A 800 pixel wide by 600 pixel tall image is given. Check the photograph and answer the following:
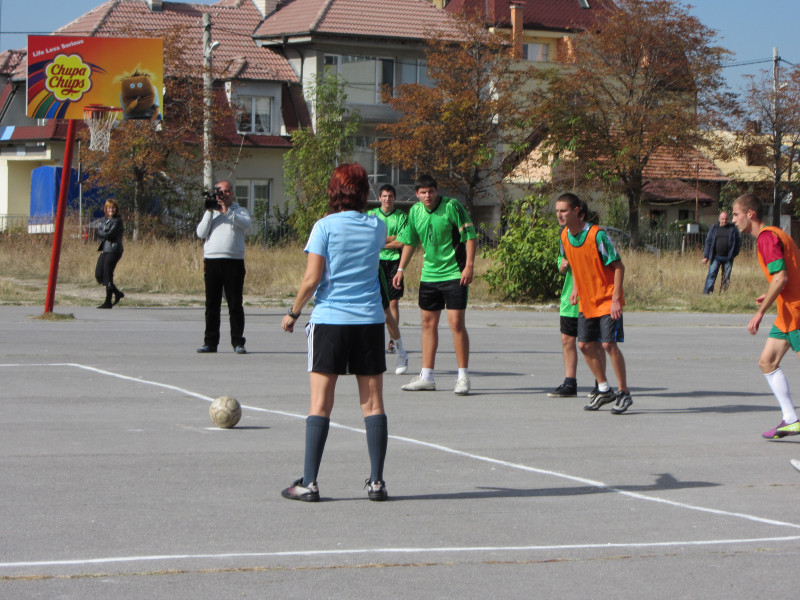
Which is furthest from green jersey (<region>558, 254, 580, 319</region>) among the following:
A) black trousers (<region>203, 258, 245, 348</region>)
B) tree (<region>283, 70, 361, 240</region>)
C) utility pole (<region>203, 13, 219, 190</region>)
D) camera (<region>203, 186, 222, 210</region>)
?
tree (<region>283, 70, 361, 240</region>)

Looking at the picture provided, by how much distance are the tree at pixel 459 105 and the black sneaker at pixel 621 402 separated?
3383cm

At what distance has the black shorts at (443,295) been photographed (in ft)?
36.1

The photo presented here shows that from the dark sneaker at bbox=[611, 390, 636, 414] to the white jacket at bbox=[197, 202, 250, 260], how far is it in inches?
220

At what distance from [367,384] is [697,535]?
199 cm

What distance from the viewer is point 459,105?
43.9 metres

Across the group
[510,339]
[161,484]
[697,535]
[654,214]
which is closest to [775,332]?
[697,535]

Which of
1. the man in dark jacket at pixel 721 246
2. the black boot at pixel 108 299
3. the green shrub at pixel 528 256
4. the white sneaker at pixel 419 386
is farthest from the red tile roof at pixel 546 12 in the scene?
the white sneaker at pixel 419 386

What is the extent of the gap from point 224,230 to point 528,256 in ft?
37.1

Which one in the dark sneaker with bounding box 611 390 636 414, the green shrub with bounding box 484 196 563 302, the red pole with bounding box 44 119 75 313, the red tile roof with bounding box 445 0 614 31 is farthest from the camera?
the red tile roof with bounding box 445 0 614 31

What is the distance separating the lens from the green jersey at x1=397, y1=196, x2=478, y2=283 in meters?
11.1

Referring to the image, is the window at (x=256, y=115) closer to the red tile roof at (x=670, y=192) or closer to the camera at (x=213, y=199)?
the red tile roof at (x=670, y=192)

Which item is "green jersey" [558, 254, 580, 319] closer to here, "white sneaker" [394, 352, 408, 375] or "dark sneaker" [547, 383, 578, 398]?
"dark sneaker" [547, 383, 578, 398]

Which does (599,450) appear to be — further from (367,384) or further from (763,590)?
(763,590)

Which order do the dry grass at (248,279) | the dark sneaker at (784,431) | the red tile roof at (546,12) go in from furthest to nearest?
the red tile roof at (546,12), the dry grass at (248,279), the dark sneaker at (784,431)
